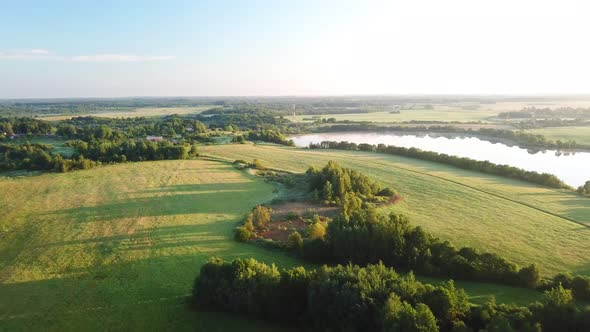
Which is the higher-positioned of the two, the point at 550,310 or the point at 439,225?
the point at 550,310

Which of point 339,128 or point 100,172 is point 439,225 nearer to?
point 100,172

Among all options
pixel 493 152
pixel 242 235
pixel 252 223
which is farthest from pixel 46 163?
pixel 493 152

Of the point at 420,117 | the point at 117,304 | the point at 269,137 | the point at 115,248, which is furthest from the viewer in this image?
the point at 420,117

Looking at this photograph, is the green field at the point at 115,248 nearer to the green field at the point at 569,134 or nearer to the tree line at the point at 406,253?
the tree line at the point at 406,253

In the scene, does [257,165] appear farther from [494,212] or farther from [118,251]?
[494,212]

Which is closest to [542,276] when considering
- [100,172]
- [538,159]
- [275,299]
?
[275,299]
